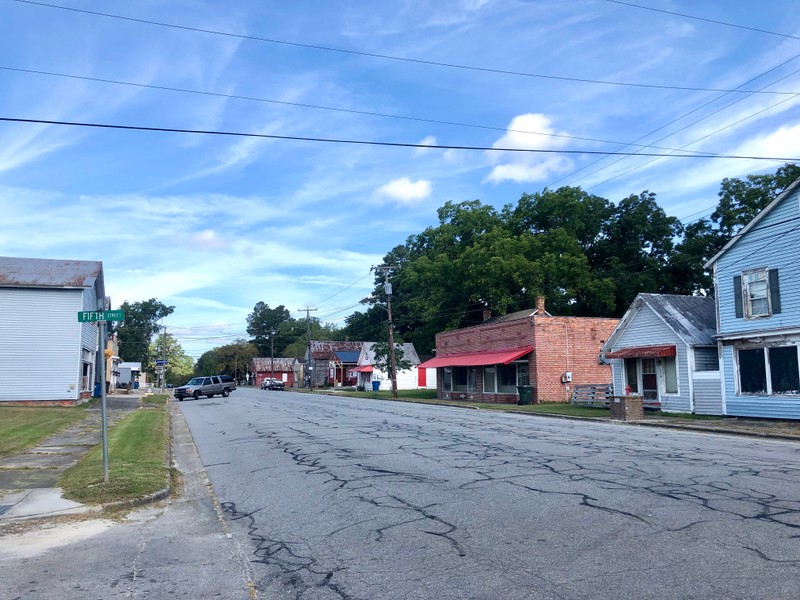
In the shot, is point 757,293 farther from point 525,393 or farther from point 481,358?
point 481,358

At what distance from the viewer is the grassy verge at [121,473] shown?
967 centimetres

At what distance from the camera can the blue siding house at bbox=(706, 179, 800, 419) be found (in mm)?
21734

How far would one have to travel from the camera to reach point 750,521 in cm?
735

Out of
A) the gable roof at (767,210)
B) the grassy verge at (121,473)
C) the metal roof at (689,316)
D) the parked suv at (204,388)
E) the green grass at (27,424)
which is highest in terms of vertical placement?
the gable roof at (767,210)

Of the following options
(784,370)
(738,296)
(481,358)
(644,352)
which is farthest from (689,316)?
(481,358)

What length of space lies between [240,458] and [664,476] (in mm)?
8387

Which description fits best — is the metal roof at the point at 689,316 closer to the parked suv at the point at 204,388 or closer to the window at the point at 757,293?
the window at the point at 757,293

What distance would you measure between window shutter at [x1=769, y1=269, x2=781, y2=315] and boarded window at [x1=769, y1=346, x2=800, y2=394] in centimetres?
135

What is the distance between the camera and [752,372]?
75.8 feet

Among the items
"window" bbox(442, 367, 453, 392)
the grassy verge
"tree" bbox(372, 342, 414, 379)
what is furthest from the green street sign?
"tree" bbox(372, 342, 414, 379)

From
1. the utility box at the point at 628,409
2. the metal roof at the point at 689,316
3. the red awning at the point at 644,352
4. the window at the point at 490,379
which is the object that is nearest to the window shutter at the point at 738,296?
the metal roof at the point at 689,316

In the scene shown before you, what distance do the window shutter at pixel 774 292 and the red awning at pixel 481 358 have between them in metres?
15.1

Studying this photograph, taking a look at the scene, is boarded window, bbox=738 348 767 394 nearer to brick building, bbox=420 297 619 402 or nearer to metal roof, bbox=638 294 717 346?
metal roof, bbox=638 294 717 346

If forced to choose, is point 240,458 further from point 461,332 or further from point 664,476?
point 461,332
